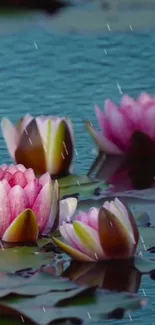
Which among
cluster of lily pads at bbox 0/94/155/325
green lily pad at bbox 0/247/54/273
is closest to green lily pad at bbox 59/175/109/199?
cluster of lily pads at bbox 0/94/155/325

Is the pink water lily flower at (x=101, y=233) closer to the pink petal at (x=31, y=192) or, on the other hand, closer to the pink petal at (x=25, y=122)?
the pink petal at (x=31, y=192)

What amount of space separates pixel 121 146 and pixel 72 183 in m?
0.25

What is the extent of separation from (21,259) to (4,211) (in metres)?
0.17

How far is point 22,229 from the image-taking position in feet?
9.82

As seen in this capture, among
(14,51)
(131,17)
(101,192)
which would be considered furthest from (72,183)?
(131,17)

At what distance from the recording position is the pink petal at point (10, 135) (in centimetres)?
357

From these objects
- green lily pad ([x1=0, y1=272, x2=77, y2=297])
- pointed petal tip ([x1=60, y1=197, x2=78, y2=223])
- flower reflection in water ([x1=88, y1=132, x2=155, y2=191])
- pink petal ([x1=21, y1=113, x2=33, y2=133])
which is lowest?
flower reflection in water ([x1=88, y1=132, x2=155, y2=191])

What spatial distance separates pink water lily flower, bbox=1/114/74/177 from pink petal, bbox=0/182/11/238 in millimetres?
490

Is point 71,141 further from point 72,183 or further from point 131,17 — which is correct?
point 131,17

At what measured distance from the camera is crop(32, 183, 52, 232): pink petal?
3.03 meters

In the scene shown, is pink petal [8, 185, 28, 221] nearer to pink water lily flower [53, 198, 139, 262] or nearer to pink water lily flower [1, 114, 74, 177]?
pink water lily flower [53, 198, 139, 262]

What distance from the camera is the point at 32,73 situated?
4.87 m

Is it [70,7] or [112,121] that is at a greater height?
[112,121]

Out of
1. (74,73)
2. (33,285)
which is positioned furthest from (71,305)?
(74,73)
